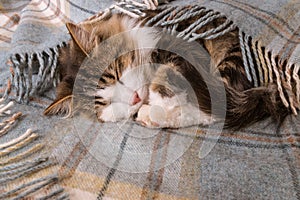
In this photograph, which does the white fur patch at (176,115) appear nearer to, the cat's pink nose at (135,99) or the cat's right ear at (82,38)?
the cat's pink nose at (135,99)

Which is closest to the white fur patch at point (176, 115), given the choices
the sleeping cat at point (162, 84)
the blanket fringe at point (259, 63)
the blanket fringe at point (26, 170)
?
the sleeping cat at point (162, 84)

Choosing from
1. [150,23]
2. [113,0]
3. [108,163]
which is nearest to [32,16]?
[113,0]

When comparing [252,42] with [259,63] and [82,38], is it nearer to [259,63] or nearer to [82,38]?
[259,63]

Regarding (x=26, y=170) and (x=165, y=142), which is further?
(x=165, y=142)

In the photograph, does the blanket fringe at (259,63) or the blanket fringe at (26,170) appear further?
the blanket fringe at (259,63)

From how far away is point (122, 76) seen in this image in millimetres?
834

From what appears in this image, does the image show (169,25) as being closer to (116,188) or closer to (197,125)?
(197,125)

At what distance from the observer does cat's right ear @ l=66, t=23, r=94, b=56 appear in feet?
2.70

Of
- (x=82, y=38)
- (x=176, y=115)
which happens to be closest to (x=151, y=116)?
(x=176, y=115)

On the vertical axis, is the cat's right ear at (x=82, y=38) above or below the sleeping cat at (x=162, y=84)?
above

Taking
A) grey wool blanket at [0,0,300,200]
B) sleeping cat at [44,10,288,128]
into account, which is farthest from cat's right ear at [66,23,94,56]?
grey wool blanket at [0,0,300,200]

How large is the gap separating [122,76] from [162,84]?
11 centimetres

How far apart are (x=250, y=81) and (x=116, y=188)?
1.37ft

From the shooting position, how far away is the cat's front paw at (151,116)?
0.79 metres
